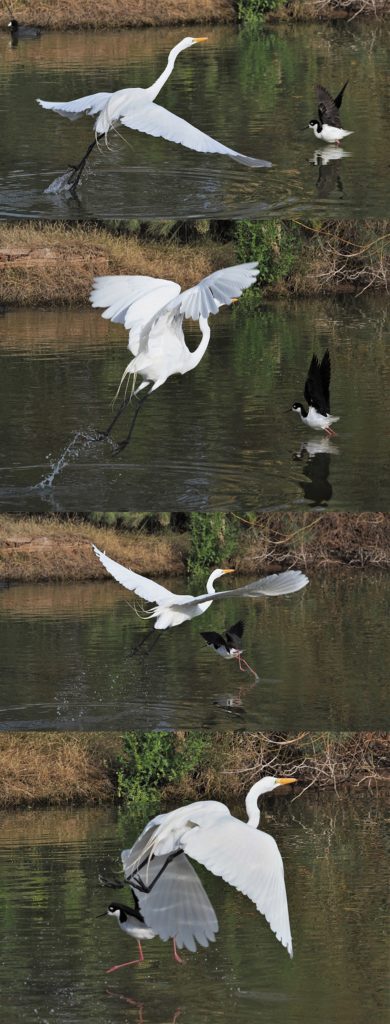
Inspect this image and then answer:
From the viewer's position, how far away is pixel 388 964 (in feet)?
24.6

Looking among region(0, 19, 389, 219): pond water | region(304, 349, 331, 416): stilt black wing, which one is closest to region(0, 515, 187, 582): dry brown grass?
region(0, 19, 389, 219): pond water

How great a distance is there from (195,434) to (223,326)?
2005 millimetres

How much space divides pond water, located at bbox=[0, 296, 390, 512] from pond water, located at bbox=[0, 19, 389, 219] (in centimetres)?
98

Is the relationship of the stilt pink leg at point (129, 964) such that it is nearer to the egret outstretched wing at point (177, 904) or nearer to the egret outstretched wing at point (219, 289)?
the egret outstretched wing at point (177, 904)

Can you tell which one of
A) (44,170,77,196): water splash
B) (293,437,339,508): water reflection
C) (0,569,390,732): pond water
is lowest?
(0,569,390,732): pond water

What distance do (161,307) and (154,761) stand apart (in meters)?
2.80

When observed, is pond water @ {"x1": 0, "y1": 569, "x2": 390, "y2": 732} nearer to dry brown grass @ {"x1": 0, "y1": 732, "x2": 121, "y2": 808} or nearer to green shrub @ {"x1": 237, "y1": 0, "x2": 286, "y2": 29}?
dry brown grass @ {"x1": 0, "y1": 732, "x2": 121, "y2": 808}

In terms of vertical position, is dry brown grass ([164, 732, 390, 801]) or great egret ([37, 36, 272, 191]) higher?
great egret ([37, 36, 272, 191])

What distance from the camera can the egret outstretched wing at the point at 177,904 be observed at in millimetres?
6328

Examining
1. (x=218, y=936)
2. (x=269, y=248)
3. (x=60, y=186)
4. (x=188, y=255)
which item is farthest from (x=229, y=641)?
(x=188, y=255)

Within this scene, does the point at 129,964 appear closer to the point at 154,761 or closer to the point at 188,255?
the point at 154,761

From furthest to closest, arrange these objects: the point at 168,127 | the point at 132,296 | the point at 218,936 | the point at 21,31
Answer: the point at 21,31 → the point at 218,936 → the point at 168,127 → the point at 132,296

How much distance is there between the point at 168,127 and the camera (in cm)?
750

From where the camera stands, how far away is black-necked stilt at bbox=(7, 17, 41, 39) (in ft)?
33.6
